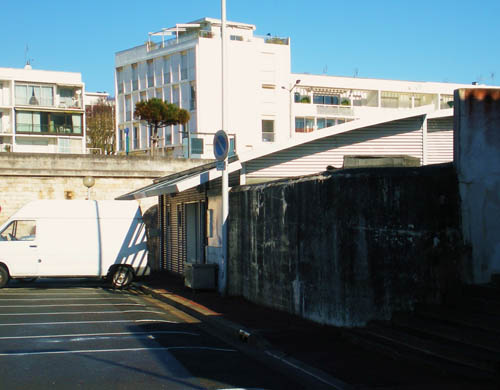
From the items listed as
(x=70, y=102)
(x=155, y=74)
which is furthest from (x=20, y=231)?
(x=70, y=102)

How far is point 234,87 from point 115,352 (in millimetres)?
56612

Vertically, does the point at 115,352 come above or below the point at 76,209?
below

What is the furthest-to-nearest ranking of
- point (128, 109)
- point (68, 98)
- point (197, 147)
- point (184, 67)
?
1. point (128, 109)
2. point (68, 98)
3. point (184, 67)
4. point (197, 147)

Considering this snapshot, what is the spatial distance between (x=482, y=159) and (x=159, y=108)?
44.5 meters

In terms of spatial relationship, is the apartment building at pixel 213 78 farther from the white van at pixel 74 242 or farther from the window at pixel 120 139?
the white van at pixel 74 242

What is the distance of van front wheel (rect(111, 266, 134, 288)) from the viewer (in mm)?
20234

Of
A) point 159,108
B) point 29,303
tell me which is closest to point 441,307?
point 29,303

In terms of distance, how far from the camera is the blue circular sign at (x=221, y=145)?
15094 millimetres

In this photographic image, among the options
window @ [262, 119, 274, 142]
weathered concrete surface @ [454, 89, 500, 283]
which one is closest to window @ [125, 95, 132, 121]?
window @ [262, 119, 274, 142]

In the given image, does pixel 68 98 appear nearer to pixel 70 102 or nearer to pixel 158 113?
pixel 70 102

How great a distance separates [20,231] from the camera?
64.4 ft

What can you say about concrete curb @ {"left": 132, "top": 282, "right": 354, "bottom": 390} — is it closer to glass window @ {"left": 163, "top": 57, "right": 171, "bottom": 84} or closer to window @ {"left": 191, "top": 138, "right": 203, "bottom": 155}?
window @ {"left": 191, "top": 138, "right": 203, "bottom": 155}

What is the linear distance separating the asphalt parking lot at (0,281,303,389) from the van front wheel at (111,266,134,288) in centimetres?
463

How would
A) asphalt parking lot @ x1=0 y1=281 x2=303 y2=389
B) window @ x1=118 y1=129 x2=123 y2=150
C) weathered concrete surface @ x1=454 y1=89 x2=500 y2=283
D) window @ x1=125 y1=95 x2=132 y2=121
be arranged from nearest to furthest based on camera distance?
asphalt parking lot @ x1=0 y1=281 x2=303 y2=389, weathered concrete surface @ x1=454 y1=89 x2=500 y2=283, window @ x1=125 y1=95 x2=132 y2=121, window @ x1=118 y1=129 x2=123 y2=150
